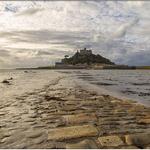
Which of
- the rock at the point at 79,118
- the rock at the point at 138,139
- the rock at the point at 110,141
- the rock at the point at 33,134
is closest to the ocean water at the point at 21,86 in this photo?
the rock at the point at 79,118

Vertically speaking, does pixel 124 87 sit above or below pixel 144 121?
below

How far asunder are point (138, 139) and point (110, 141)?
2.11ft

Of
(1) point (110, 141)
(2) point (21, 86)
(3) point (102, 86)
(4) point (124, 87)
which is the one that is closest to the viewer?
(1) point (110, 141)

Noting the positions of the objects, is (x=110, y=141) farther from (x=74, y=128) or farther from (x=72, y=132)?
(x=74, y=128)

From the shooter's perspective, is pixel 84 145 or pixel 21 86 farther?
pixel 21 86

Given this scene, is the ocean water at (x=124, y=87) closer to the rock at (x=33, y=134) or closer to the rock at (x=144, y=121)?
the rock at (x=144, y=121)

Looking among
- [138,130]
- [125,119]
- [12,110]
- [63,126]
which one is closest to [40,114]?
[12,110]

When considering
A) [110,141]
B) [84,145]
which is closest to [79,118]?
[110,141]

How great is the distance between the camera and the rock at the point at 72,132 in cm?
655

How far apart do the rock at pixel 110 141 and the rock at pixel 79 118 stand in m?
1.93

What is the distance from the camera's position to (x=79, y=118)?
342 inches

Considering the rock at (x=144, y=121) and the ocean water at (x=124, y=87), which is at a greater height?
the rock at (x=144, y=121)

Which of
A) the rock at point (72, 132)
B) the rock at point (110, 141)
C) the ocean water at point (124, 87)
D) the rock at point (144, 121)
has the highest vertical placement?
the rock at point (110, 141)

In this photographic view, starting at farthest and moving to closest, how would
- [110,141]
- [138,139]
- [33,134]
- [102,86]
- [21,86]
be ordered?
[102,86] < [21,86] < [33,134] < [138,139] < [110,141]
